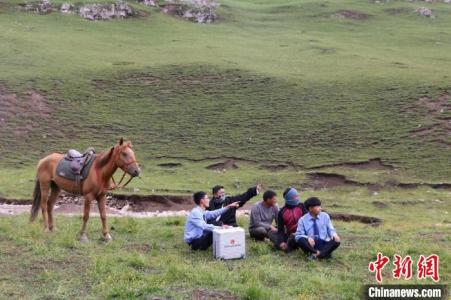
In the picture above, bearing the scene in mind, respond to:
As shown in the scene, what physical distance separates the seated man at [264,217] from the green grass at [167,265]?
38 cm

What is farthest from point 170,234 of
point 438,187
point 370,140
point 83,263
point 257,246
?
point 370,140

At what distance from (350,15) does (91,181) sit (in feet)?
162

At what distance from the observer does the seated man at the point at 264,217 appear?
45.2 ft

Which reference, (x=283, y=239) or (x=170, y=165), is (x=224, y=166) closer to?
(x=170, y=165)

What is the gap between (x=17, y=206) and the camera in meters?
21.7

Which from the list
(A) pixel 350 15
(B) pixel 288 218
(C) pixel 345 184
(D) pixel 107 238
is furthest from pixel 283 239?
(A) pixel 350 15

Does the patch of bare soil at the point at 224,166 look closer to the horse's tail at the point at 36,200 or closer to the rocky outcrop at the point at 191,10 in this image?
the horse's tail at the point at 36,200

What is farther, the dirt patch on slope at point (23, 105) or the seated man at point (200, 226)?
the dirt patch on slope at point (23, 105)

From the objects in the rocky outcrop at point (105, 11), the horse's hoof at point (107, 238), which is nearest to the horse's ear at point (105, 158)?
the horse's hoof at point (107, 238)

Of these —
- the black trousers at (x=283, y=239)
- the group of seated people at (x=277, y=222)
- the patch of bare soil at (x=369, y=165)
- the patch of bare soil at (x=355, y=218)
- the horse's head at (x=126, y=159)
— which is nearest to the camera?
the group of seated people at (x=277, y=222)

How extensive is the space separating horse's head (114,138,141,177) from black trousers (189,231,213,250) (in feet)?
6.10

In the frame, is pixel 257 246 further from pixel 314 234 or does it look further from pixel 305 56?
pixel 305 56

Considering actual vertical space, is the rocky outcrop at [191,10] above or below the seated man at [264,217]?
below

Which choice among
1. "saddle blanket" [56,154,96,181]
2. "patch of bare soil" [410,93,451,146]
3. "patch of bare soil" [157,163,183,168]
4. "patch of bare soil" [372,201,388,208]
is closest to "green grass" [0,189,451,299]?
"saddle blanket" [56,154,96,181]
